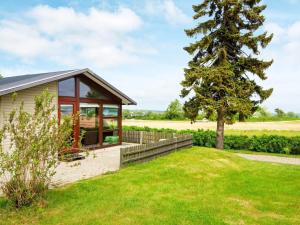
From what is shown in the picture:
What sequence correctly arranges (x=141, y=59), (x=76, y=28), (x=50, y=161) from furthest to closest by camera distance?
1. (x=141, y=59)
2. (x=76, y=28)
3. (x=50, y=161)

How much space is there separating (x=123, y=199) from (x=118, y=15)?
1245cm

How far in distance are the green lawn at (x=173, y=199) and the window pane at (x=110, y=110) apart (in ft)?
21.6

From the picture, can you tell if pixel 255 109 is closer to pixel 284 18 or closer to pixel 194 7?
pixel 284 18

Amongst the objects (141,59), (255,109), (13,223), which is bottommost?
(13,223)

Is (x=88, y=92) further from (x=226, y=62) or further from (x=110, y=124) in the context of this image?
(x=226, y=62)

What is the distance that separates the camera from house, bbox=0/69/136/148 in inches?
478

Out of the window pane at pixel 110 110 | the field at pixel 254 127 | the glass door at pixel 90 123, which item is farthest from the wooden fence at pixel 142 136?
the field at pixel 254 127

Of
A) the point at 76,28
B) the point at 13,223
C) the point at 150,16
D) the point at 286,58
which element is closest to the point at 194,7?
the point at 150,16

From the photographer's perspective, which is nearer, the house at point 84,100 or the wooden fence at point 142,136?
the house at point 84,100

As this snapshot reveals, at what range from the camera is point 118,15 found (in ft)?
53.3

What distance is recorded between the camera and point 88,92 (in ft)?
50.0

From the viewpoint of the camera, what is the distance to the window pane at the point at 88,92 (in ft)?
48.5

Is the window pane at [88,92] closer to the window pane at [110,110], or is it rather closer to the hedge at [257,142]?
the window pane at [110,110]

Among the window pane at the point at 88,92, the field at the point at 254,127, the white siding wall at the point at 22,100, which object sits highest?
the window pane at the point at 88,92
